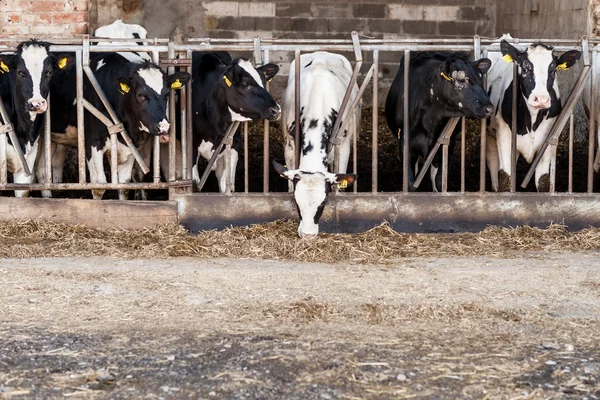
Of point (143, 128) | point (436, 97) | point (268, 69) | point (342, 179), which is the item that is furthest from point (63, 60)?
point (436, 97)

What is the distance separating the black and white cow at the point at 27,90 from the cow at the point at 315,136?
1948 mm

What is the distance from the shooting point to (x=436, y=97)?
9.14 m

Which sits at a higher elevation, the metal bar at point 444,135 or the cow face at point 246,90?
the cow face at point 246,90

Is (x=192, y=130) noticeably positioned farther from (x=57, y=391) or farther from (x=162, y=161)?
(x=57, y=391)

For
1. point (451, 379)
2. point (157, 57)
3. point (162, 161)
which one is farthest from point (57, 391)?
point (162, 161)

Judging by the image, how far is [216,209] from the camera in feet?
28.3

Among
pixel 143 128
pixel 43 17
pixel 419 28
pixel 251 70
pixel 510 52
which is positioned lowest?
pixel 143 128

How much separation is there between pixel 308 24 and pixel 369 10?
0.91 m

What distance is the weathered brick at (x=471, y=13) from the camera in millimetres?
15641

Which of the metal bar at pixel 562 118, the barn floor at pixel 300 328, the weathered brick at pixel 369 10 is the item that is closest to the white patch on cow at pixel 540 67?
the metal bar at pixel 562 118

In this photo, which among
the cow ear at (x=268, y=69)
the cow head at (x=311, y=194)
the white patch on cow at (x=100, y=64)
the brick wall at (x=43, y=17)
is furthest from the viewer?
the brick wall at (x=43, y=17)

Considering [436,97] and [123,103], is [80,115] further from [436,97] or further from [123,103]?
[436,97]

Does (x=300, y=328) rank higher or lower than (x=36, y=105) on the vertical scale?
lower

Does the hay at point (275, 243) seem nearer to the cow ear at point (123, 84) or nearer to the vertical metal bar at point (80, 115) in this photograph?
the vertical metal bar at point (80, 115)
